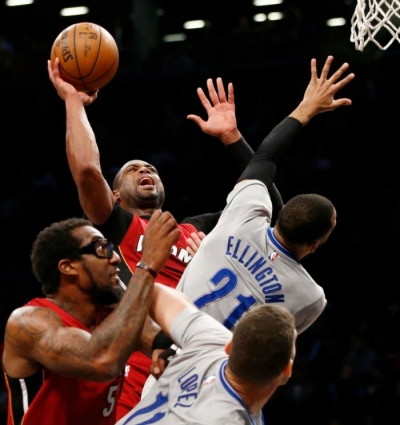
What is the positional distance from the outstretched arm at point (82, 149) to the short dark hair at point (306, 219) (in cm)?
92

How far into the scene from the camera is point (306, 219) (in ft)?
12.6

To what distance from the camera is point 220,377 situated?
107 inches

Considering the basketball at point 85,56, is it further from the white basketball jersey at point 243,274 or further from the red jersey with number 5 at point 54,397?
the red jersey with number 5 at point 54,397

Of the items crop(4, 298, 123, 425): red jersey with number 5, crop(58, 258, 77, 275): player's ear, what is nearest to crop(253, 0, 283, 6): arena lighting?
crop(58, 258, 77, 275): player's ear

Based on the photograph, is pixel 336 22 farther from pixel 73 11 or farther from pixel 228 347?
pixel 228 347

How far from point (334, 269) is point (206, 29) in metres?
4.59

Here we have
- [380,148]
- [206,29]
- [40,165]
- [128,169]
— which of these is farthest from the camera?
[206,29]

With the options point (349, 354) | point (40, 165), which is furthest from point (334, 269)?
point (40, 165)

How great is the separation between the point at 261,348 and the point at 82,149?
5.35ft

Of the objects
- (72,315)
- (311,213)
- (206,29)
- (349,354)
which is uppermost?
(206,29)

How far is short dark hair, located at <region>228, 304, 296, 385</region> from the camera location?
2.63 meters

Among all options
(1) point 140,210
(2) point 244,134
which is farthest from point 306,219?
(2) point 244,134

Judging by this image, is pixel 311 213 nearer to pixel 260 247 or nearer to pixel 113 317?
pixel 260 247

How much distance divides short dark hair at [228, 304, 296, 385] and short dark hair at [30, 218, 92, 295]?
0.90 meters
